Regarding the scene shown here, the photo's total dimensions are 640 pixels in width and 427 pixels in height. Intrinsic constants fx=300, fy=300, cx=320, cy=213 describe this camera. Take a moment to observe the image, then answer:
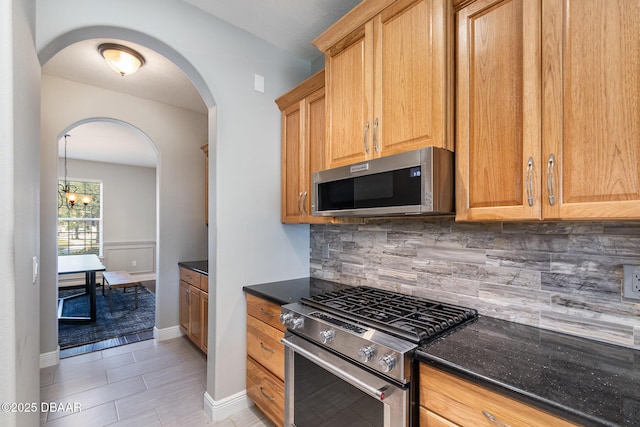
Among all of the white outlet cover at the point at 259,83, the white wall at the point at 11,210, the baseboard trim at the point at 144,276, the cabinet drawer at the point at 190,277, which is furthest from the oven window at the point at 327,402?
the baseboard trim at the point at 144,276

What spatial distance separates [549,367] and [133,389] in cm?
281

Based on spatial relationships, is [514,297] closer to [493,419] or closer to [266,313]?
[493,419]

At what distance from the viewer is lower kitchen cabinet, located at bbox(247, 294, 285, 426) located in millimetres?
1820

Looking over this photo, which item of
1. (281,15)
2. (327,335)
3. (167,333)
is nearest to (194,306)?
(167,333)

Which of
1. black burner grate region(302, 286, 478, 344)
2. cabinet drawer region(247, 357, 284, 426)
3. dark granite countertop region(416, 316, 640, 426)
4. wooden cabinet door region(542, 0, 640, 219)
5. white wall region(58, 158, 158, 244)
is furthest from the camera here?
white wall region(58, 158, 158, 244)

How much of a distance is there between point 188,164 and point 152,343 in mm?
2074

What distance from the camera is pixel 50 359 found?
277cm

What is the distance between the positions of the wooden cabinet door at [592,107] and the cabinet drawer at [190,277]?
286cm

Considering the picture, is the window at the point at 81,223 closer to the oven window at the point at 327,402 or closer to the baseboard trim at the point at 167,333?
the baseboard trim at the point at 167,333

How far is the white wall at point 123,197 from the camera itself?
6621mm

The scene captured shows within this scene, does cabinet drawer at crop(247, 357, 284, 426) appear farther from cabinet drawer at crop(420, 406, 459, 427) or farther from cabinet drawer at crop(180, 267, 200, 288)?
cabinet drawer at crop(180, 267, 200, 288)

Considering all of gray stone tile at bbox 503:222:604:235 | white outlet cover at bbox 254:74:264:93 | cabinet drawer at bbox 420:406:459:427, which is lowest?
cabinet drawer at bbox 420:406:459:427

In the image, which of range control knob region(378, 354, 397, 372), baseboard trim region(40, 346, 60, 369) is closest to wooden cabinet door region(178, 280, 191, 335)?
baseboard trim region(40, 346, 60, 369)

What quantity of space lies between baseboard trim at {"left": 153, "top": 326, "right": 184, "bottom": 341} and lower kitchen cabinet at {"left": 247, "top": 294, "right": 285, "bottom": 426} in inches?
69.6
